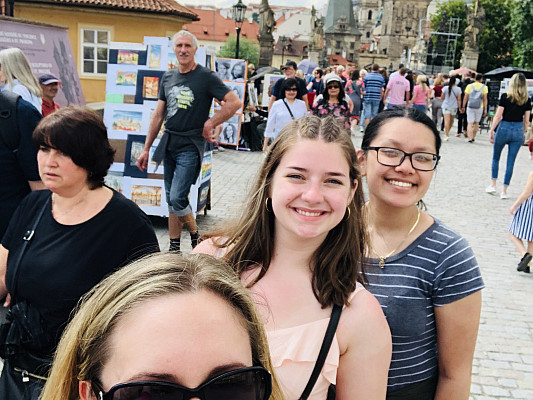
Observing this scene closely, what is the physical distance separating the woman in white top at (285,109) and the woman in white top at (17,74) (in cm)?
368

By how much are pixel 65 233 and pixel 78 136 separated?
1.61ft

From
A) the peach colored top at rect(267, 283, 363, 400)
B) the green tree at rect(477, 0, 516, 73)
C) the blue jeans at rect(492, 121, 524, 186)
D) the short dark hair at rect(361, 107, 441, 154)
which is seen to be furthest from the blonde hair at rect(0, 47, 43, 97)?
the green tree at rect(477, 0, 516, 73)

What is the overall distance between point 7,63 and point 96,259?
3804 millimetres

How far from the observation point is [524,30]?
37.6 metres

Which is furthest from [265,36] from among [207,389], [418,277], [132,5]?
[207,389]

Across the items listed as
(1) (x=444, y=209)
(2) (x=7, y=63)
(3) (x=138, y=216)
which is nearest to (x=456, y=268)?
(3) (x=138, y=216)

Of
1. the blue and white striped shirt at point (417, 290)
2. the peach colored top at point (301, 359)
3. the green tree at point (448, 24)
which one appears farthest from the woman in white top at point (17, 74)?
the green tree at point (448, 24)

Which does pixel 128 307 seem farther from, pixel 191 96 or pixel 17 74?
pixel 17 74

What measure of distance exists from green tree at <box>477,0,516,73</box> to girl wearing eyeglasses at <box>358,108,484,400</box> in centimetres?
6938

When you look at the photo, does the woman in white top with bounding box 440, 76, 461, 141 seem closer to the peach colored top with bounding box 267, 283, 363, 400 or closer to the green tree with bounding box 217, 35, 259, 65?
the peach colored top with bounding box 267, 283, 363, 400

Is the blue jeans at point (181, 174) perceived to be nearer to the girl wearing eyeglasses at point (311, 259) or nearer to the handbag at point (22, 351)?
the handbag at point (22, 351)

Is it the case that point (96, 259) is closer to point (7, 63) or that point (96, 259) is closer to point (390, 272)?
point (390, 272)

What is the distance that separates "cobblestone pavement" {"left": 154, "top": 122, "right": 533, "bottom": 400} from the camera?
4305 mm

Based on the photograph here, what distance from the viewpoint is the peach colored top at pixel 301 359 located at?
1642 millimetres
